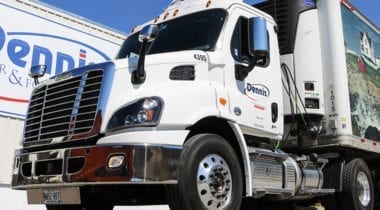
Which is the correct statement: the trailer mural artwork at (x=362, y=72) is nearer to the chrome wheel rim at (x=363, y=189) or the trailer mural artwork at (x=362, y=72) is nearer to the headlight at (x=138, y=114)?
the chrome wheel rim at (x=363, y=189)

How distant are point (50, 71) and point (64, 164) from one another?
25.9 feet

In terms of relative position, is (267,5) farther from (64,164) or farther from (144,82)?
(64,164)

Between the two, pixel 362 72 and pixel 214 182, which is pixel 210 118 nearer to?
pixel 214 182

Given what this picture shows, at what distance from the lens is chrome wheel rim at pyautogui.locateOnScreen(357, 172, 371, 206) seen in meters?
8.53

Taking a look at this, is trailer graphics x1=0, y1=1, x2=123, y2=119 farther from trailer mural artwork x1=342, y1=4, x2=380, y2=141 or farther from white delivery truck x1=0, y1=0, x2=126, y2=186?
trailer mural artwork x1=342, y1=4, x2=380, y2=141

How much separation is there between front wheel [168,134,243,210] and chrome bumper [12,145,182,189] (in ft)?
0.44

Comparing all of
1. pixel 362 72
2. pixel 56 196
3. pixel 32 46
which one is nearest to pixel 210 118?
pixel 56 196

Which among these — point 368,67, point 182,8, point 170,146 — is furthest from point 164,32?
point 368,67

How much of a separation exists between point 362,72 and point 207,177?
4.85 meters

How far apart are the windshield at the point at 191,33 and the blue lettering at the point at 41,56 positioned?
632 cm

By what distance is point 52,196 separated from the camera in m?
5.43

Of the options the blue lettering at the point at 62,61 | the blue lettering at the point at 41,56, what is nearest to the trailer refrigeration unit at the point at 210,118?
the blue lettering at the point at 41,56

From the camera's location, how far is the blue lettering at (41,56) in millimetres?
12367

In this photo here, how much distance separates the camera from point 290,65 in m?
8.16
